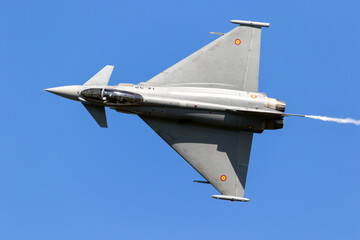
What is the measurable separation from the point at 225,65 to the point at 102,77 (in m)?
5.77

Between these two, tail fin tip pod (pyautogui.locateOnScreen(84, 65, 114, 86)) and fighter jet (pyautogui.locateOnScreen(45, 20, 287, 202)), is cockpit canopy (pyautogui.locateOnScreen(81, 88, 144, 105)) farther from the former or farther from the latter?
tail fin tip pod (pyautogui.locateOnScreen(84, 65, 114, 86))

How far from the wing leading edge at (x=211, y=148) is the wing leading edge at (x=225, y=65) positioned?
80.8 inches

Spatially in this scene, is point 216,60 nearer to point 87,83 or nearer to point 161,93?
point 161,93

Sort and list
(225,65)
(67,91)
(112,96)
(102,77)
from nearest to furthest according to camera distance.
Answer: (112,96) → (67,91) → (102,77) → (225,65)

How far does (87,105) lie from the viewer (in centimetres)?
2622

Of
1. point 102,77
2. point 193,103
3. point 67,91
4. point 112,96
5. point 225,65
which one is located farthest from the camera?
point 225,65

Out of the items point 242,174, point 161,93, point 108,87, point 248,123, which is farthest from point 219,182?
point 108,87

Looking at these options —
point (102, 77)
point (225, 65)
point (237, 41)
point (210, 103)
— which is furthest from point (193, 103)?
point (102, 77)

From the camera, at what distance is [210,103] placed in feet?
84.3

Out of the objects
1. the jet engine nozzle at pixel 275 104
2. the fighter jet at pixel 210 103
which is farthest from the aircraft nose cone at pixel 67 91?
the jet engine nozzle at pixel 275 104

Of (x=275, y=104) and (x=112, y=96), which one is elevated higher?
(x=275, y=104)

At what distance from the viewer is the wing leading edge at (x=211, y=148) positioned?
2616 centimetres

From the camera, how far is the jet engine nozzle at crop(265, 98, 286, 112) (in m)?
25.7

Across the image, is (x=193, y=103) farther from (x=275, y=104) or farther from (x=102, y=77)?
(x=102, y=77)
